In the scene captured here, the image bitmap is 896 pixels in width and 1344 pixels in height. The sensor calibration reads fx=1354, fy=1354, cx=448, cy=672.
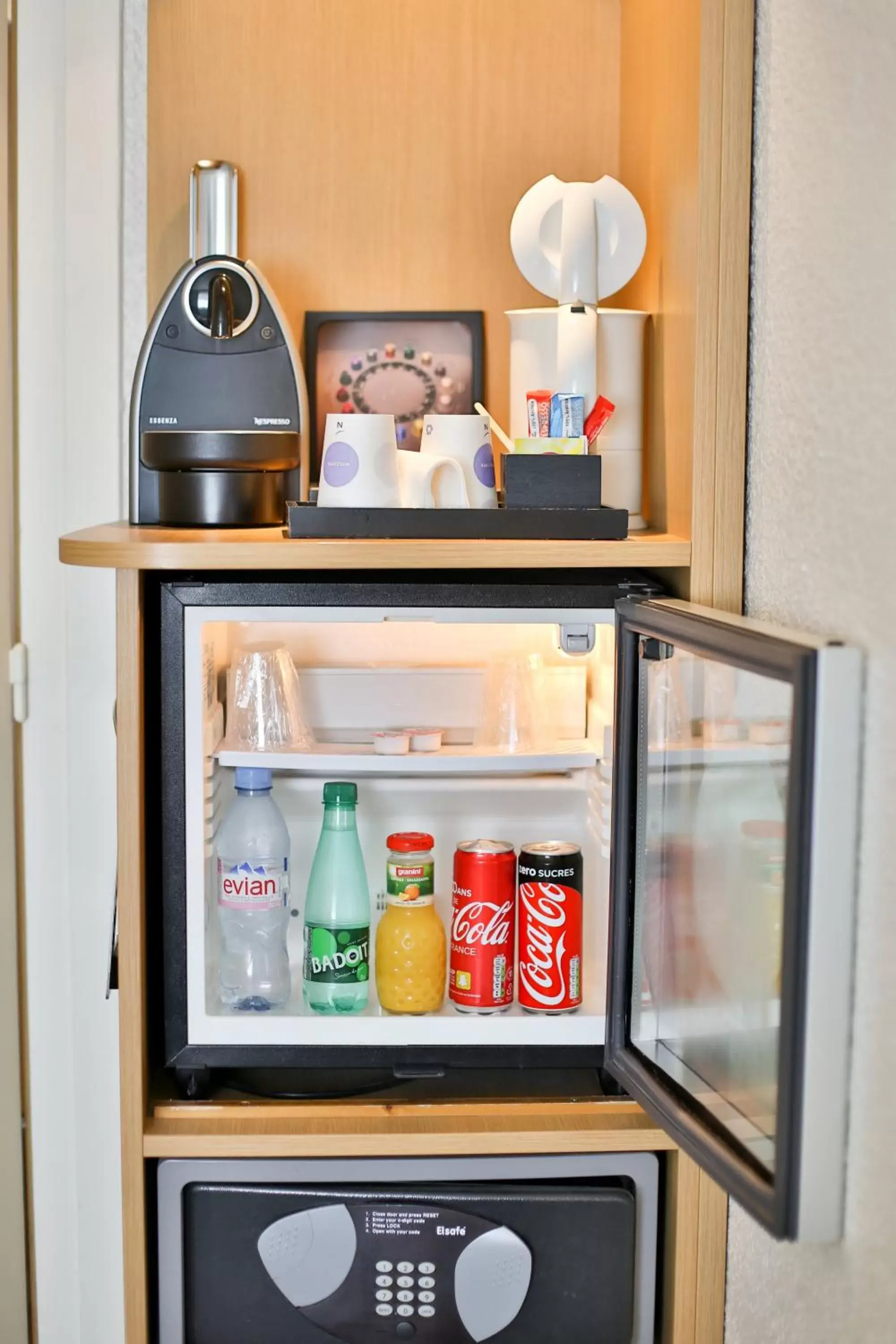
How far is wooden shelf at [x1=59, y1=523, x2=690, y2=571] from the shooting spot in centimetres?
121

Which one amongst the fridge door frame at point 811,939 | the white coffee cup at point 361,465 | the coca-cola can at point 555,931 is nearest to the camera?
the fridge door frame at point 811,939

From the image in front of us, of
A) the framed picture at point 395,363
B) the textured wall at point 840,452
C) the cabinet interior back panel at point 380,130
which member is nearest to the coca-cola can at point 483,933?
the textured wall at point 840,452

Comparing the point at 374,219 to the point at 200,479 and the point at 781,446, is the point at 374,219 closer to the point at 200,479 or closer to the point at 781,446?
the point at 200,479

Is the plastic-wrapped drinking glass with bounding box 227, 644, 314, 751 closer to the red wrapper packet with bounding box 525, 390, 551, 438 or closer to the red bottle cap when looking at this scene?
the red bottle cap

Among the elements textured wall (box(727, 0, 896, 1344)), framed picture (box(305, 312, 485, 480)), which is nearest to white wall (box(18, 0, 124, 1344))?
framed picture (box(305, 312, 485, 480))

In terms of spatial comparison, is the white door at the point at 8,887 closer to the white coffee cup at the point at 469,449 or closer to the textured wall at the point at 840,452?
the white coffee cup at the point at 469,449

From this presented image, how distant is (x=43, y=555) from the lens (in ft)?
5.67

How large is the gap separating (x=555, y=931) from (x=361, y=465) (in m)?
0.52

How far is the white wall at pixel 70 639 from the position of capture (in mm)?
1664

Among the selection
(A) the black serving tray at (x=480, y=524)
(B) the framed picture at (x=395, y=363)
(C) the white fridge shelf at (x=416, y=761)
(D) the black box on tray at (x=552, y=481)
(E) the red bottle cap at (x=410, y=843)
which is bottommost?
(E) the red bottle cap at (x=410, y=843)

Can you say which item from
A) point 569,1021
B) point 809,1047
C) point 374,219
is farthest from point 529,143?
point 809,1047

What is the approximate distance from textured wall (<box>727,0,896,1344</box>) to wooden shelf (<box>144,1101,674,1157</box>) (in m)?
0.17

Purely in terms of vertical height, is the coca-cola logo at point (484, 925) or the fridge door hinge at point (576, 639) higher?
the fridge door hinge at point (576, 639)

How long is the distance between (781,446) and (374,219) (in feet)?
2.56
